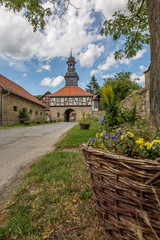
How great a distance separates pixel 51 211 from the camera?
1055 mm

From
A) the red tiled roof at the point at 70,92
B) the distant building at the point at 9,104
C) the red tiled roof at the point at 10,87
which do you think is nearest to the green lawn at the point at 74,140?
the distant building at the point at 9,104

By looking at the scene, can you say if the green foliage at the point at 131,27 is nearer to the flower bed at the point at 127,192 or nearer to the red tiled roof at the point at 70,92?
the flower bed at the point at 127,192

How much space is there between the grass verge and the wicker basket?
258mm

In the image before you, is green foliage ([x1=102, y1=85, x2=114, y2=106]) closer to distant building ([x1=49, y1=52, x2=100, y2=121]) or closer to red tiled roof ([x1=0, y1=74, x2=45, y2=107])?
red tiled roof ([x1=0, y1=74, x2=45, y2=107])

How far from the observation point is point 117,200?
2.07ft

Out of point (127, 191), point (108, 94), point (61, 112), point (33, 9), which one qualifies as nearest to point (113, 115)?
point (108, 94)

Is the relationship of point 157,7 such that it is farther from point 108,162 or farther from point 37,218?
point 37,218

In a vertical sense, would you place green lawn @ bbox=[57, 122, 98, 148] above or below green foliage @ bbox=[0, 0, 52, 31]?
below

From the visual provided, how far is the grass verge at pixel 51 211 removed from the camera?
0.85 meters

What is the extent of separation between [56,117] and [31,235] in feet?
88.0

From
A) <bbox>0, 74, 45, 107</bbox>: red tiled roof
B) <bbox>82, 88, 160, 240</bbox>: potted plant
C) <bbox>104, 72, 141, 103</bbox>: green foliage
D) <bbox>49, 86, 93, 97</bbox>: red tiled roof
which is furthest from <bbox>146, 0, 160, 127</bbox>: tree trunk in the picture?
<bbox>49, 86, 93, 97</bbox>: red tiled roof

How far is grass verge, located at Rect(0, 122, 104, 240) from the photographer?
0.85 metres

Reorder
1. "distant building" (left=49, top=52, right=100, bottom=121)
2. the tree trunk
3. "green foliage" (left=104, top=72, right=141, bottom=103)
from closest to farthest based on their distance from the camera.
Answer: the tree trunk, "green foliage" (left=104, top=72, right=141, bottom=103), "distant building" (left=49, top=52, right=100, bottom=121)

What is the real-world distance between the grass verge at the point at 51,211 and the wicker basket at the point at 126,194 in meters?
0.26
